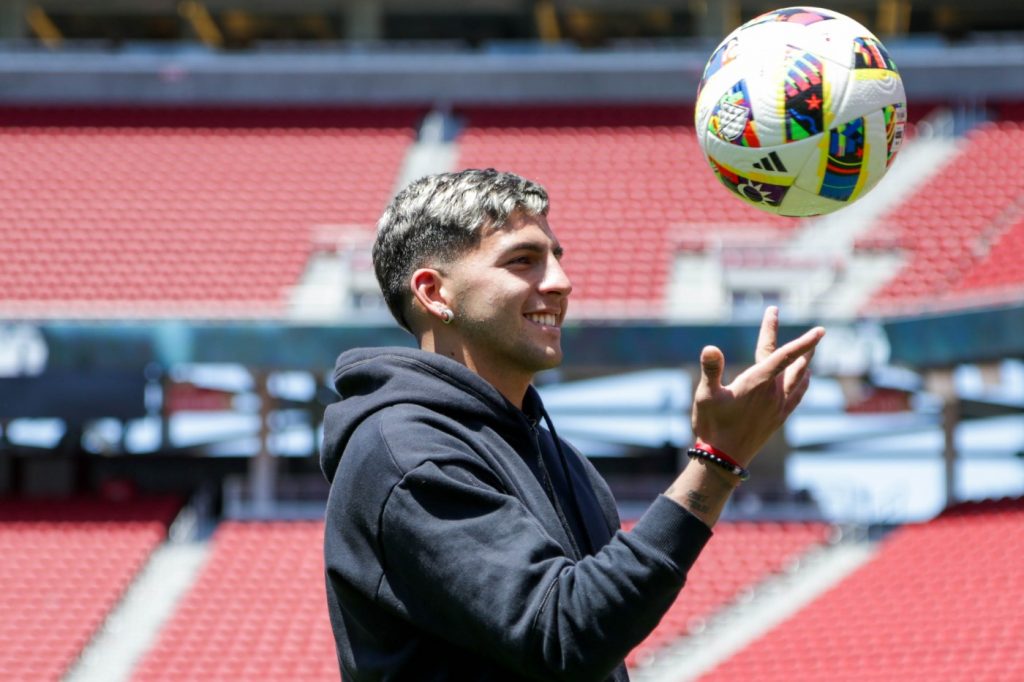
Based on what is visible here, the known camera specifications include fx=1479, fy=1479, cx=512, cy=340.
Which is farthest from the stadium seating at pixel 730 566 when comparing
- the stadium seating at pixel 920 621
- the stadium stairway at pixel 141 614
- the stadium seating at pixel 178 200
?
the stadium seating at pixel 178 200

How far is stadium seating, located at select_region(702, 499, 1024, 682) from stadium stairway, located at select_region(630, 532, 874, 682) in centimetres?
14

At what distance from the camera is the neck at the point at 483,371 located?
2.43 meters

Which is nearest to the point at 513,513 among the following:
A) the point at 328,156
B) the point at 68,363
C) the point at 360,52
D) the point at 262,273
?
the point at 68,363

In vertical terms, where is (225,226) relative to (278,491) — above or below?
above

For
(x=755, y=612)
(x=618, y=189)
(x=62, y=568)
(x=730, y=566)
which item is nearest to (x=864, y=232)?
(x=618, y=189)

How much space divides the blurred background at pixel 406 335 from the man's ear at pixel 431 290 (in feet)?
23.6

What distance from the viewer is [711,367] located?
208 centimetres

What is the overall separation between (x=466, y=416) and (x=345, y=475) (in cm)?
21

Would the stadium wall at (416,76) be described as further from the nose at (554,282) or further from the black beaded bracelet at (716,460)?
the black beaded bracelet at (716,460)

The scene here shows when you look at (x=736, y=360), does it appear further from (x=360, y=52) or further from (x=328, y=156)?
(x=360, y=52)

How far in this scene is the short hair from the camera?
2.39 metres

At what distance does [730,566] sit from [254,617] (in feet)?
11.3

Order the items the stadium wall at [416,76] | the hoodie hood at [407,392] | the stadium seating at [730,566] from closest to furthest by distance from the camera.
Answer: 1. the hoodie hood at [407,392]
2. the stadium seating at [730,566]
3. the stadium wall at [416,76]

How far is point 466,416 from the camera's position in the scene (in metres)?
2.34
